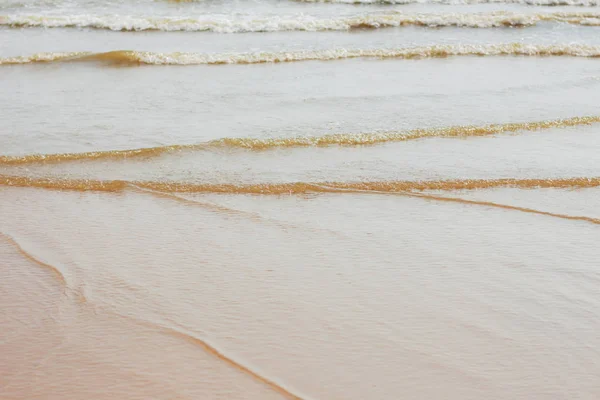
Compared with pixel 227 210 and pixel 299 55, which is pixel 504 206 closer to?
pixel 227 210

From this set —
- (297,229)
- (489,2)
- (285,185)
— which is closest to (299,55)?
(285,185)

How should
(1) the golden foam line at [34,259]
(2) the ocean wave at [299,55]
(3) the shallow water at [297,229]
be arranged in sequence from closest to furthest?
(3) the shallow water at [297,229] < (1) the golden foam line at [34,259] < (2) the ocean wave at [299,55]

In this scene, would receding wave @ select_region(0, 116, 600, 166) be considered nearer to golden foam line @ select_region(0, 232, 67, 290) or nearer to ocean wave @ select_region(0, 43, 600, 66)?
golden foam line @ select_region(0, 232, 67, 290)

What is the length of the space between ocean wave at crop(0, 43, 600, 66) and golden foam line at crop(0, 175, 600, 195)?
17.5 feet

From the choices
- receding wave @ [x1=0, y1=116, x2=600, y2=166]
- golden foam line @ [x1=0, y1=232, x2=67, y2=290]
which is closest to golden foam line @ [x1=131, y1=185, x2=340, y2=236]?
receding wave @ [x1=0, y1=116, x2=600, y2=166]

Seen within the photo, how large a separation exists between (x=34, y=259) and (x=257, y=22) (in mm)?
10263

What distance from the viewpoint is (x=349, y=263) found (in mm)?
4762

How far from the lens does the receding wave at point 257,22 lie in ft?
46.2

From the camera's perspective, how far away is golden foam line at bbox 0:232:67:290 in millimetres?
4465

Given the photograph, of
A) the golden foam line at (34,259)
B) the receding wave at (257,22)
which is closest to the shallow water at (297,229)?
the golden foam line at (34,259)

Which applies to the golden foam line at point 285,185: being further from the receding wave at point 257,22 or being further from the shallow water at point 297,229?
the receding wave at point 257,22

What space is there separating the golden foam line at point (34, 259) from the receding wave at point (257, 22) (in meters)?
9.51

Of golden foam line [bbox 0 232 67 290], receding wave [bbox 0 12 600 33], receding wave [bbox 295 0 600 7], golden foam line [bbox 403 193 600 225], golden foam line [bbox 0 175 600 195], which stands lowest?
golden foam line [bbox 0 232 67 290]

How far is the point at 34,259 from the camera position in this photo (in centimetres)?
473
